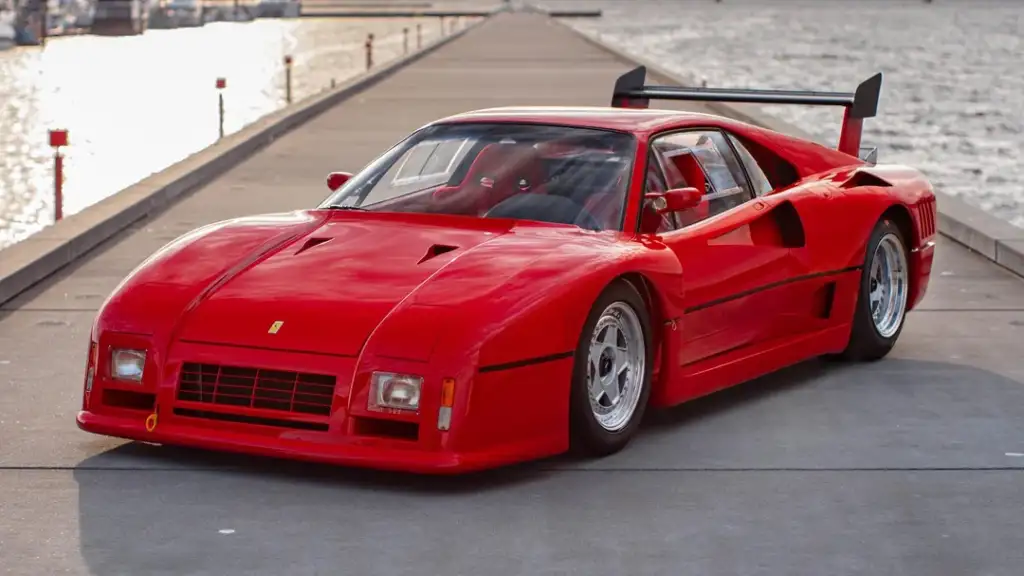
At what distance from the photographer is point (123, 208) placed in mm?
14312

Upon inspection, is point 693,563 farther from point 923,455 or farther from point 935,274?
point 935,274

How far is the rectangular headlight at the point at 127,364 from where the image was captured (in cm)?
636

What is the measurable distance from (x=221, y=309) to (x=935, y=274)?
673 cm

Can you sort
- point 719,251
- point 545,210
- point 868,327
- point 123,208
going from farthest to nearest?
point 123,208 → point 868,327 → point 719,251 → point 545,210

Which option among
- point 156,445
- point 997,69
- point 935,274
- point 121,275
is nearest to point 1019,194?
point 935,274

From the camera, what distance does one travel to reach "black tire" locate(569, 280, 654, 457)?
636cm

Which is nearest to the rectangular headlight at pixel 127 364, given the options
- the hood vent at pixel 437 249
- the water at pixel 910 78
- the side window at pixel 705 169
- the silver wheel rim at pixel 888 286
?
the hood vent at pixel 437 249

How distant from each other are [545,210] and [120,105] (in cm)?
3124

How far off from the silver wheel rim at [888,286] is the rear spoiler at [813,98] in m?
0.72

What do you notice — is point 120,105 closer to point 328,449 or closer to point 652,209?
point 652,209

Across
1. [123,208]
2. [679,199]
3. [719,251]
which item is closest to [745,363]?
[719,251]

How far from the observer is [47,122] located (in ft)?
105

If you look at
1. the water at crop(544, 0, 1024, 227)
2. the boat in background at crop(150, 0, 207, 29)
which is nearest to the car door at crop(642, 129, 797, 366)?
the water at crop(544, 0, 1024, 227)

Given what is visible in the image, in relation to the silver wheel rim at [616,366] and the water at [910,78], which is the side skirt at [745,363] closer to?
the silver wheel rim at [616,366]
